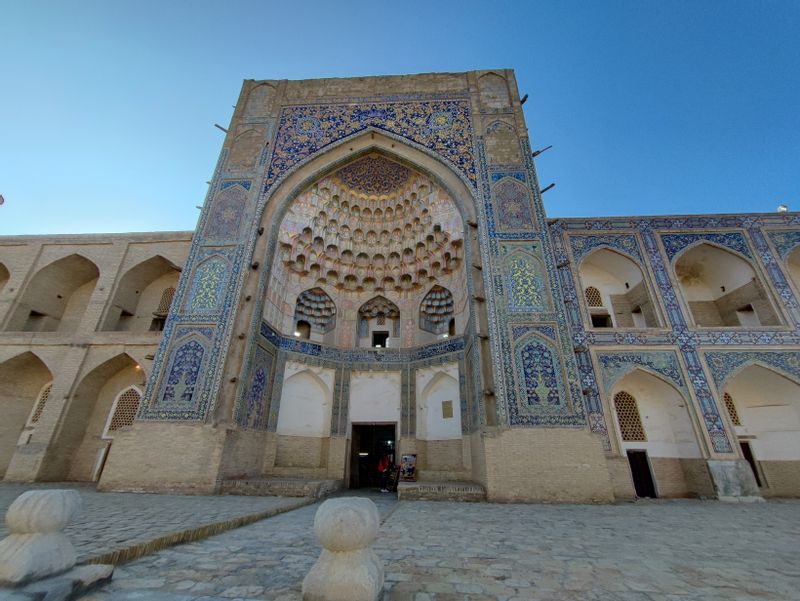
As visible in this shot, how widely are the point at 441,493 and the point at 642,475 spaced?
502cm

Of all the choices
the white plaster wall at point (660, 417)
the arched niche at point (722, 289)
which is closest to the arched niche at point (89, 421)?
the white plaster wall at point (660, 417)

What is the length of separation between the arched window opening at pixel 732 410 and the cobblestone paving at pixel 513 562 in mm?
5282

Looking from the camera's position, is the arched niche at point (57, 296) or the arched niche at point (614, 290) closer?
the arched niche at point (614, 290)

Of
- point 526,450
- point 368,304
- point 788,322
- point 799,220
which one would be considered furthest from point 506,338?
point 799,220

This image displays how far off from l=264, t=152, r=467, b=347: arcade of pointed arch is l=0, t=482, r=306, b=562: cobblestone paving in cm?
496

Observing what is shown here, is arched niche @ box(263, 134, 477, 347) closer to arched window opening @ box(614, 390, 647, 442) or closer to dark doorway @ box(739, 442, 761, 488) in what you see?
arched window opening @ box(614, 390, 647, 442)

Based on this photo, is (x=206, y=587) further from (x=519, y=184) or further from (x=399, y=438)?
(x=519, y=184)

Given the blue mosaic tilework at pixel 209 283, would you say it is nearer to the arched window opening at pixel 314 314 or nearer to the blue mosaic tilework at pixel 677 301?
the arched window opening at pixel 314 314

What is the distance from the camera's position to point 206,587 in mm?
2102

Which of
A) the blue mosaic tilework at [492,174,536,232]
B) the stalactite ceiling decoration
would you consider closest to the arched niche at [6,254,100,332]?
the stalactite ceiling decoration

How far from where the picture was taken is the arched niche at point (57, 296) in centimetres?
1061

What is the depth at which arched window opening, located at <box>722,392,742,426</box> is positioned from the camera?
28.9ft

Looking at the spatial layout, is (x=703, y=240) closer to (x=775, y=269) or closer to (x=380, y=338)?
(x=775, y=269)

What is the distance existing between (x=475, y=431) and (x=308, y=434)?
4.36 meters
